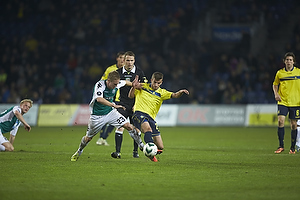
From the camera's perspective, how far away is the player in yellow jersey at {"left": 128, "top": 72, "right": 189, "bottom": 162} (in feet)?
33.4

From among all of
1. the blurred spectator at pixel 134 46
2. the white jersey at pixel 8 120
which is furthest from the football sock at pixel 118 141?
the blurred spectator at pixel 134 46

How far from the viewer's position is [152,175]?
8.19 m

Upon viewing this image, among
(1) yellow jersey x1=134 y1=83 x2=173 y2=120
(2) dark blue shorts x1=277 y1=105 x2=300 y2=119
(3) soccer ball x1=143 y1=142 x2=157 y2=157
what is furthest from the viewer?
(2) dark blue shorts x1=277 y1=105 x2=300 y2=119

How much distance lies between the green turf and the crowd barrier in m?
10.3

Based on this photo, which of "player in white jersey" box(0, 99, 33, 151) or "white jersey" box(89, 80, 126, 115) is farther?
"player in white jersey" box(0, 99, 33, 151)

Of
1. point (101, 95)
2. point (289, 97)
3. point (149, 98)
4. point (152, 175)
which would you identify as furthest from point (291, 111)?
point (152, 175)

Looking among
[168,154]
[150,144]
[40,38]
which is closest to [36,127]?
[40,38]

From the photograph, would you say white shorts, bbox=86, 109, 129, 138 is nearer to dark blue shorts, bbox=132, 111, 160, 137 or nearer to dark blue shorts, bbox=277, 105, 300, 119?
dark blue shorts, bbox=132, 111, 160, 137

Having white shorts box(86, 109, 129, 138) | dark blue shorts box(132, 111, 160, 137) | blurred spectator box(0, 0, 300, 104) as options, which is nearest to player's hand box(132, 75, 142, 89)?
dark blue shorts box(132, 111, 160, 137)

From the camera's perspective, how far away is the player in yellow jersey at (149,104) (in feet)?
33.4

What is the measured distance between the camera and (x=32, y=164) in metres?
9.70

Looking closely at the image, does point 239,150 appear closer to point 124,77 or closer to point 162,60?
point 124,77

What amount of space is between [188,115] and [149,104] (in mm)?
13558

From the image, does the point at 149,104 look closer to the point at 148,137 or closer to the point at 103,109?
the point at 148,137
